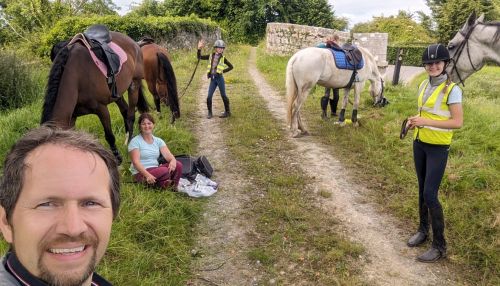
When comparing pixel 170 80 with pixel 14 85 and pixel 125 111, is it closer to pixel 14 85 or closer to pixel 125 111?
pixel 125 111

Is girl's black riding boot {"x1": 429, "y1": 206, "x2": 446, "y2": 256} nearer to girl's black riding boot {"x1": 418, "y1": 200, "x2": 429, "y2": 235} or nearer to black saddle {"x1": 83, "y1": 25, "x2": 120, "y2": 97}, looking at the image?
girl's black riding boot {"x1": 418, "y1": 200, "x2": 429, "y2": 235}

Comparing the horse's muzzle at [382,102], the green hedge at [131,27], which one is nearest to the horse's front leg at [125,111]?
the horse's muzzle at [382,102]

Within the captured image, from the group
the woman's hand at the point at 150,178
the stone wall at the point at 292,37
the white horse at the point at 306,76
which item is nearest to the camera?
the woman's hand at the point at 150,178

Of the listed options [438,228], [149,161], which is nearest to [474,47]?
[438,228]

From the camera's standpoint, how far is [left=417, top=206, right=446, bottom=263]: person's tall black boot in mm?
3408

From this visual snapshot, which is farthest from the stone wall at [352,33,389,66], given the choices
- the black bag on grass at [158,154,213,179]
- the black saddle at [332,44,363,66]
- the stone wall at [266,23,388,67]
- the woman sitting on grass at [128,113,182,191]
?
the woman sitting on grass at [128,113,182,191]

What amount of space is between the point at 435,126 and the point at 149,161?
313cm

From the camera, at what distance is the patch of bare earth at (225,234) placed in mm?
3189

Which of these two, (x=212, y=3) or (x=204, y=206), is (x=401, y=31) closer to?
(x=212, y=3)

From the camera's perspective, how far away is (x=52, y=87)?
3855 mm

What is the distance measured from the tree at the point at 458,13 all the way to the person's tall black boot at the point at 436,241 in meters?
31.2

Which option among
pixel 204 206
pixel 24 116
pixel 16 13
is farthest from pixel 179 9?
pixel 204 206

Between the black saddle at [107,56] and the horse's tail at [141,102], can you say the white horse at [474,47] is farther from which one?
the horse's tail at [141,102]

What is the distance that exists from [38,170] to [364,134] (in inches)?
254
